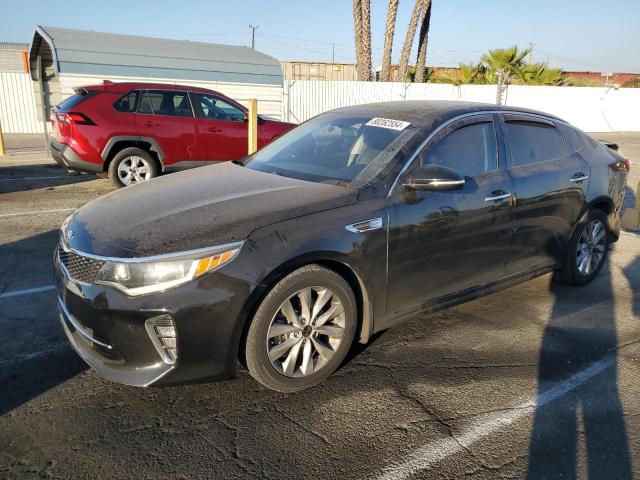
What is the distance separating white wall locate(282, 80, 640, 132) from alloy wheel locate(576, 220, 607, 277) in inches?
646

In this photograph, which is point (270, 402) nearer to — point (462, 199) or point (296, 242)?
point (296, 242)

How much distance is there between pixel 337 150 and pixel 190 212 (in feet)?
Answer: 4.45

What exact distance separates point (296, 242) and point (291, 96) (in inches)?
733

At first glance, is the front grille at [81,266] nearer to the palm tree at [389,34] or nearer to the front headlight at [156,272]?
the front headlight at [156,272]

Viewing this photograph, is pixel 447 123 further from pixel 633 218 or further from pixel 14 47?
pixel 14 47

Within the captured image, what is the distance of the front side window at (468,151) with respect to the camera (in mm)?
3703

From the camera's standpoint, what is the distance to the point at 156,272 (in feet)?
8.75

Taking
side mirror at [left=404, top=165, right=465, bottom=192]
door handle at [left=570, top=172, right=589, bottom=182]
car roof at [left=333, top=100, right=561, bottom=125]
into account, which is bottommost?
door handle at [left=570, top=172, right=589, bottom=182]

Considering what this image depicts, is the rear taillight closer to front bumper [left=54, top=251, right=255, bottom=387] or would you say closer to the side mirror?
front bumper [left=54, top=251, right=255, bottom=387]

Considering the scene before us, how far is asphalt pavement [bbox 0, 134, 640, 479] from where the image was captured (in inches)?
99.8

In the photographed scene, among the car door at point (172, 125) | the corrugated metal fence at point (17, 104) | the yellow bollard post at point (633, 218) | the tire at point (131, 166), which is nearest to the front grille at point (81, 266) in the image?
the tire at point (131, 166)

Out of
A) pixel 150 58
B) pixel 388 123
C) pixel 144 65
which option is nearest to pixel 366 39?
pixel 150 58

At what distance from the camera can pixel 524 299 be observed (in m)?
4.78

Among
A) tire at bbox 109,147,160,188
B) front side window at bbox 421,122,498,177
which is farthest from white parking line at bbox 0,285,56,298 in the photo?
tire at bbox 109,147,160,188
